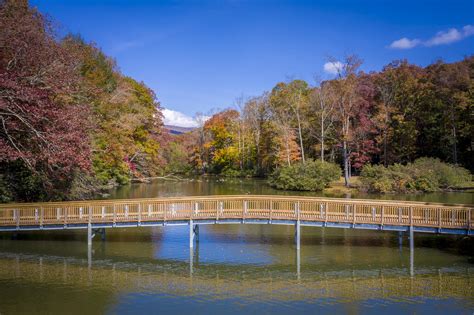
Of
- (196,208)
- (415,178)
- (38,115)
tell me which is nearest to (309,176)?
(415,178)

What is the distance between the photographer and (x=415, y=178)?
46.7m

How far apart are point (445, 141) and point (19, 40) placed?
50325 millimetres

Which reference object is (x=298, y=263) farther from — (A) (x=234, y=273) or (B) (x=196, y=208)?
(B) (x=196, y=208)

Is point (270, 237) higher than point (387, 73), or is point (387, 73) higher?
point (387, 73)

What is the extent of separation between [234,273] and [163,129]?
132 feet

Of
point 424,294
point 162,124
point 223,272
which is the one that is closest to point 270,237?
point 223,272

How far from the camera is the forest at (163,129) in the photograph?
2144cm

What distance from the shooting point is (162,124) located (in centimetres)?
5575

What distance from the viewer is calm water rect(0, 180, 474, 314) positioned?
15.5m

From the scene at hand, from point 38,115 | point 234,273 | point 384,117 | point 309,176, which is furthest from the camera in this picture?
point 384,117

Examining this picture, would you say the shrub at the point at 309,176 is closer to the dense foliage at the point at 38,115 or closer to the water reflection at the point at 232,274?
the water reflection at the point at 232,274

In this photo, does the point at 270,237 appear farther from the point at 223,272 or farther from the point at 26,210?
the point at 26,210

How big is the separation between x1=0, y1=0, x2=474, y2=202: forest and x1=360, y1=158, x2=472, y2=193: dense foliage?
1.85 m

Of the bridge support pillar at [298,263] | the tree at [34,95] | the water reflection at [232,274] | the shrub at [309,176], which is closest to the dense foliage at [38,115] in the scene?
the tree at [34,95]
